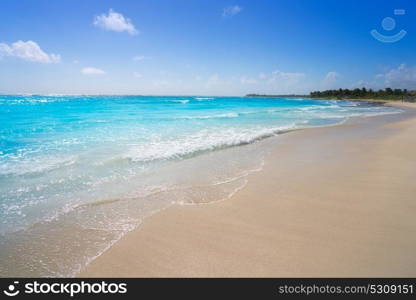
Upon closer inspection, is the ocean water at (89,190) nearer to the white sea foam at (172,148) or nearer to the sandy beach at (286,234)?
the white sea foam at (172,148)

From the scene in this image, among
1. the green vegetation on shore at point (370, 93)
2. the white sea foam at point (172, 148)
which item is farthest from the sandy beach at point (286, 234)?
the green vegetation on shore at point (370, 93)

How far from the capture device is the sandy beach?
252cm

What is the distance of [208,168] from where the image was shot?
6312 millimetres

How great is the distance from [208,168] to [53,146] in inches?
286

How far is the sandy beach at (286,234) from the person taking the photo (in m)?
2.52

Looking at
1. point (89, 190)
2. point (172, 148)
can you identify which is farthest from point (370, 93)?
point (89, 190)

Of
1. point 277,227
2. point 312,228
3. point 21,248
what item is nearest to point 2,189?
point 21,248

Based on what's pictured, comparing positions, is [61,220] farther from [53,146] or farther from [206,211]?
[53,146]

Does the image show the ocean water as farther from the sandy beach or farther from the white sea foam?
the sandy beach

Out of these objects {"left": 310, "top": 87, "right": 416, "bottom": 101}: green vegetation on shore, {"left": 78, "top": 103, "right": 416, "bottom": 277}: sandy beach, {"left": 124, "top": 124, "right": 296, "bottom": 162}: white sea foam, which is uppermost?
{"left": 310, "top": 87, "right": 416, "bottom": 101}: green vegetation on shore

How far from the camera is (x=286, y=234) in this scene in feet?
10.2

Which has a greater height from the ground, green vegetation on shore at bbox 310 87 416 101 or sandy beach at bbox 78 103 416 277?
green vegetation on shore at bbox 310 87 416 101

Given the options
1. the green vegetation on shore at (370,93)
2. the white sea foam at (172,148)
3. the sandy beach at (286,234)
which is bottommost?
the sandy beach at (286,234)

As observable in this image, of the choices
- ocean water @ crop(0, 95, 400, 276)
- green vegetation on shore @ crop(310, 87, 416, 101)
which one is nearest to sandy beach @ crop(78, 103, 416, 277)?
ocean water @ crop(0, 95, 400, 276)
